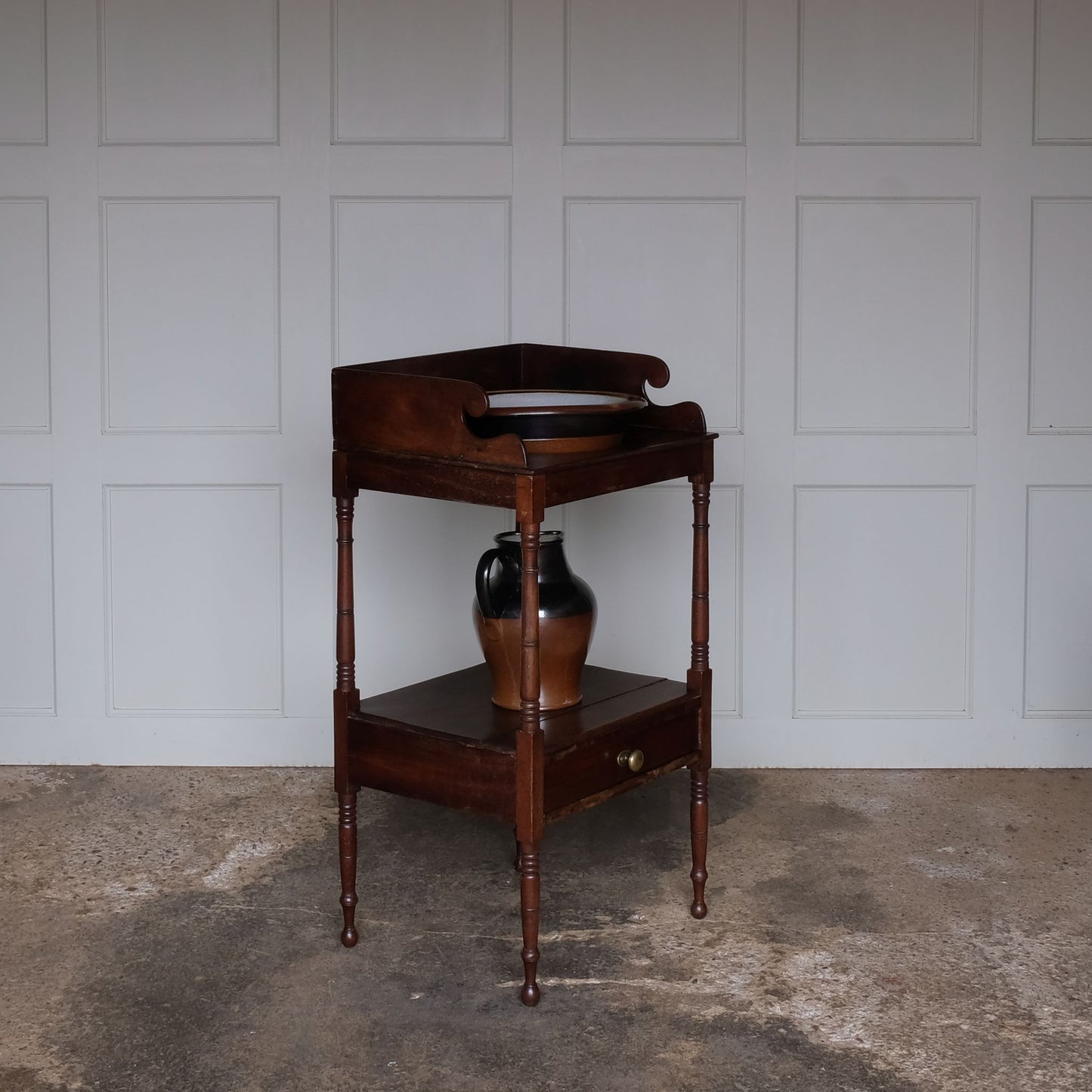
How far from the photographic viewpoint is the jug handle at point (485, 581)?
295 centimetres

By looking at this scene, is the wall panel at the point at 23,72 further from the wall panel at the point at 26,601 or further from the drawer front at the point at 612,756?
the drawer front at the point at 612,756

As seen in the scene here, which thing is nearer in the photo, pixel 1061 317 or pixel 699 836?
pixel 699 836

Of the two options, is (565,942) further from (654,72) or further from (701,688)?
(654,72)

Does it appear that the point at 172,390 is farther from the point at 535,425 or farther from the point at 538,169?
the point at 535,425

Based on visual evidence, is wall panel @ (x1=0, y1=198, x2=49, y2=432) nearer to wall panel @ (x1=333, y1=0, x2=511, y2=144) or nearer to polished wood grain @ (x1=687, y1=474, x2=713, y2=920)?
wall panel @ (x1=333, y1=0, x2=511, y2=144)

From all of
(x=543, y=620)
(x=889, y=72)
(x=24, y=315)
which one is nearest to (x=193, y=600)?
(x=24, y=315)

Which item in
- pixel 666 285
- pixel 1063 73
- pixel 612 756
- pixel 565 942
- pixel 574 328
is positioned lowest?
pixel 565 942

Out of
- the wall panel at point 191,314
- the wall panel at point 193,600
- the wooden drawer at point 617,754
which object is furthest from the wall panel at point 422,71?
the wooden drawer at point 617,754

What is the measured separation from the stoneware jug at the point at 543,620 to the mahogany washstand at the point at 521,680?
6 centimetres

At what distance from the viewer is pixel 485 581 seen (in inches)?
117

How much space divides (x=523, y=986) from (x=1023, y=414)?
7.57 ft

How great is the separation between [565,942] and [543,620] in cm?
72

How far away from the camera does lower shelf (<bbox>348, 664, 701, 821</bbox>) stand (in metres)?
2.77

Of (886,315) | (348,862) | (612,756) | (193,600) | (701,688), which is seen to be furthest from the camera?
(193,600)
